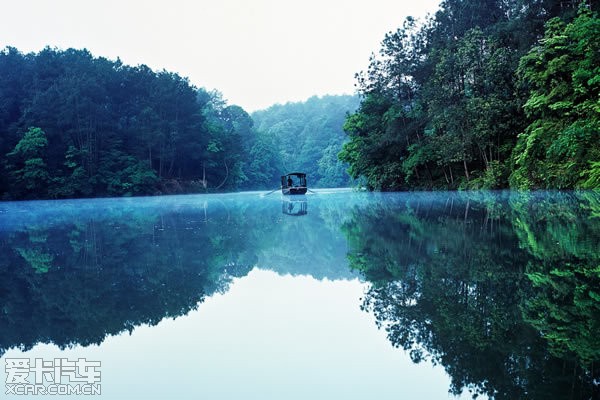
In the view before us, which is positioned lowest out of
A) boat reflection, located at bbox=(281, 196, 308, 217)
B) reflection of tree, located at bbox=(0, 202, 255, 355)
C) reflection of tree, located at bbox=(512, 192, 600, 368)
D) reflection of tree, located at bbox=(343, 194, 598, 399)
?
boat reflection, located at bbox=(281, 196, 308, 217)

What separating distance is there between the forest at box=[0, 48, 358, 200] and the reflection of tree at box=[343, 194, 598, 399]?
35.6 m

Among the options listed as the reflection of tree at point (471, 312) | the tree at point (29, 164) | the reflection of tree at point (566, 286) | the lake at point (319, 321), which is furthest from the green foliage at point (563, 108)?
the tree at point (29, 164)

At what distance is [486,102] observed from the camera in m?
30.2

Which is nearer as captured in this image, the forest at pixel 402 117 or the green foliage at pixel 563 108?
the green foliage at pixel 563 108

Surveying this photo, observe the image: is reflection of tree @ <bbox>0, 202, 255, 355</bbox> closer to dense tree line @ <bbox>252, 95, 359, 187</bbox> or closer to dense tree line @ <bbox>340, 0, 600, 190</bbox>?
dense tree line @ <bbox>340, 0, 600, 190</bbox>

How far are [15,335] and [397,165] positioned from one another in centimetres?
3547

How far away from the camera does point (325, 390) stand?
3.02 metres

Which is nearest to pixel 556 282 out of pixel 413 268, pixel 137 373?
pixel 413 268

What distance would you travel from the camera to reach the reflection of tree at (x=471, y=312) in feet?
9.92

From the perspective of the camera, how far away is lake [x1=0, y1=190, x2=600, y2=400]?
314cm

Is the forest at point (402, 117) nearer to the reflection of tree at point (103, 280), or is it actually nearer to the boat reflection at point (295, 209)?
the boat reflection at point (295, 209)

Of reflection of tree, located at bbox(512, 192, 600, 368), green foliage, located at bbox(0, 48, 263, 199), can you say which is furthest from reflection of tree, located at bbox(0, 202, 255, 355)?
green foliage, located at bbox(0, 48, 263, 199)

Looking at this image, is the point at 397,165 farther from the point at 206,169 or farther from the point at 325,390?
the point at 325,390

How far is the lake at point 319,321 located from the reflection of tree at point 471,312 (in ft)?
0.05
